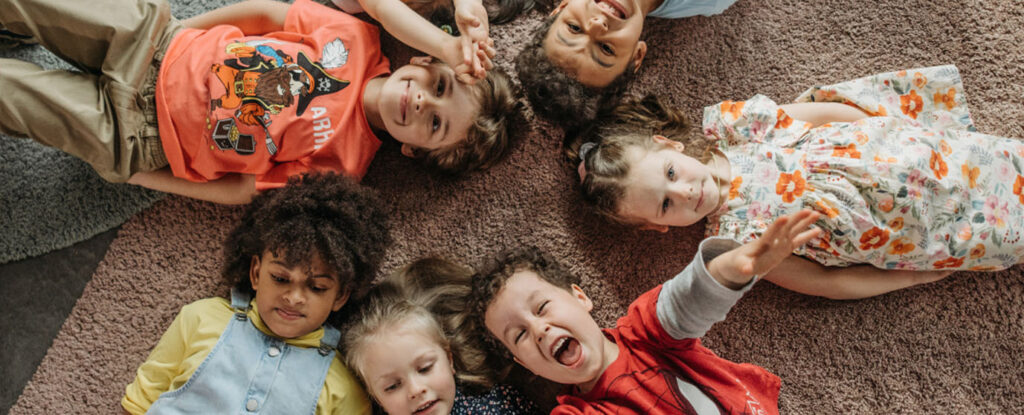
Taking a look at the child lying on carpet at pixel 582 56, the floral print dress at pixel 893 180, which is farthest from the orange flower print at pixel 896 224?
the child lying on carpet at pixel 582 56

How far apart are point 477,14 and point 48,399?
4.14ft

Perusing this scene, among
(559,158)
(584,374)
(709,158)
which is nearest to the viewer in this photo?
(584,374)

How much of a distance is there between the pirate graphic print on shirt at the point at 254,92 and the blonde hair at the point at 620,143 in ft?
2.00

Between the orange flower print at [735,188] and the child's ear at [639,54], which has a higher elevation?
the child's ear at [639,54]

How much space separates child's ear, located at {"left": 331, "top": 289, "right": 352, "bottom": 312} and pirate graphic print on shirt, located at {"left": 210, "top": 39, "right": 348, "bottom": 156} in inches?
13.0

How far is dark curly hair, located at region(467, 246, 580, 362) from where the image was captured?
3.94 ft

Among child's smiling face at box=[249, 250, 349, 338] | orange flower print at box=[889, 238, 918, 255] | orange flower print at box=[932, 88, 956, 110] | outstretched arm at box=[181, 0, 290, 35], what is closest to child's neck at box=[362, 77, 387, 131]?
outstretched arm at box=[181, 0, 290, 35]

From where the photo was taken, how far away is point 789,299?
1.39m

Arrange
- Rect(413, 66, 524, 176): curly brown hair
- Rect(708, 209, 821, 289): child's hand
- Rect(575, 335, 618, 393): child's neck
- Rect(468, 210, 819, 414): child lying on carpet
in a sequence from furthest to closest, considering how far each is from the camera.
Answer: Rect(413, 66, 524, 176): curly brown hair
Rect(575, 335, 618, 393): child's neck
Rect(468, 210, 819, 414): child lying on carpet
Rect(708, 209, 821, 289): child's hand

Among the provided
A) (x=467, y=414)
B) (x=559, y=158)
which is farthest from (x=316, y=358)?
(x=559, y=158)

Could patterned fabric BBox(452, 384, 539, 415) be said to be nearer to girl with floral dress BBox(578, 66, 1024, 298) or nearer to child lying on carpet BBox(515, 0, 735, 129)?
girl with floral dress BBox(578, 66, 1024, 298)

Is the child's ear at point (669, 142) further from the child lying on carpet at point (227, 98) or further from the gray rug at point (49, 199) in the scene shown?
the gray rug at point (49, 199)

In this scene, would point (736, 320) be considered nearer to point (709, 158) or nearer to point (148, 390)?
point (709, 158)

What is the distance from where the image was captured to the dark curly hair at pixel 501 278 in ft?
3.94
